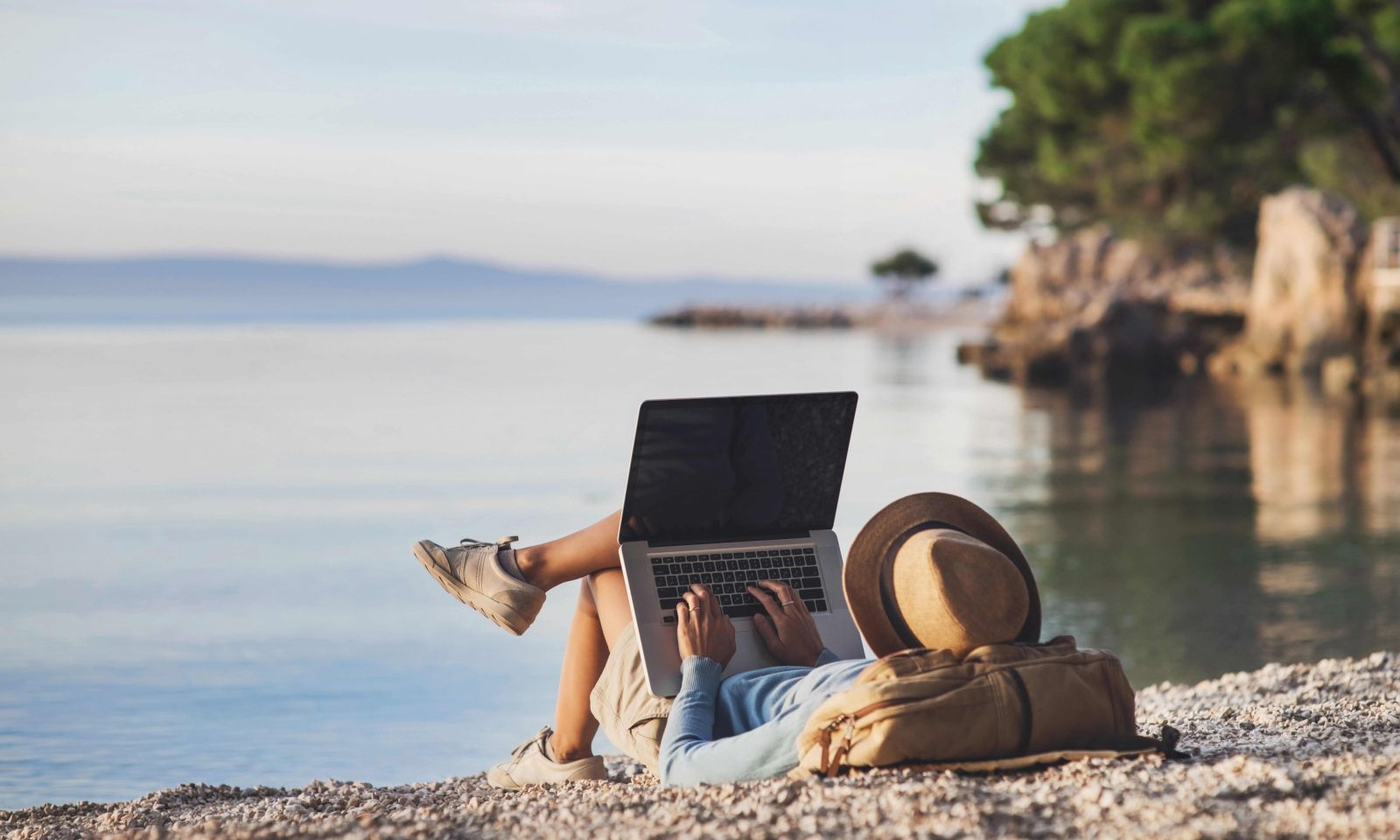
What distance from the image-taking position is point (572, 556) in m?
4.12

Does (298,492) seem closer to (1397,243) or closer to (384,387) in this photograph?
(384,387)

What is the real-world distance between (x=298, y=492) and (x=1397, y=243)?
20791 millimetres

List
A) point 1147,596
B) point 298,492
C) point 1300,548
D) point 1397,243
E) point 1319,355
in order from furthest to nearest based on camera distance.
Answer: point 1319,355
point 1397,243
point 298,492
point 1300,548
point 1147,596

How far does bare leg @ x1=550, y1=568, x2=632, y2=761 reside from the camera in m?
4.11

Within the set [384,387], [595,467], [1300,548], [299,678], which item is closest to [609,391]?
[384,387]

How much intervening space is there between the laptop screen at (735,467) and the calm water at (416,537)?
195 centimetres

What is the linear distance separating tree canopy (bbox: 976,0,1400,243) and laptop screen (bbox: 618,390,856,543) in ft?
81.0

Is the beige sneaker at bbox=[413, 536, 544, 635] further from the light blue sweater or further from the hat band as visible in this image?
the hat band

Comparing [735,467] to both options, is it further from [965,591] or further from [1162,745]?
[1162,745]

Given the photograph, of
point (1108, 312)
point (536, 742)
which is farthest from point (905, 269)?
point (536, 742)

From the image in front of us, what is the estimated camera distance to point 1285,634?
24.1 feet

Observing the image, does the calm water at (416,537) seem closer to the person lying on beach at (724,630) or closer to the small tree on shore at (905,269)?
the person lying on beach at (724,630)

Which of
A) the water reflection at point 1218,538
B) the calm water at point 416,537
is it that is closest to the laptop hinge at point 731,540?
the calm water at point 416,537

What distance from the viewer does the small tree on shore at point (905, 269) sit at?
117m
